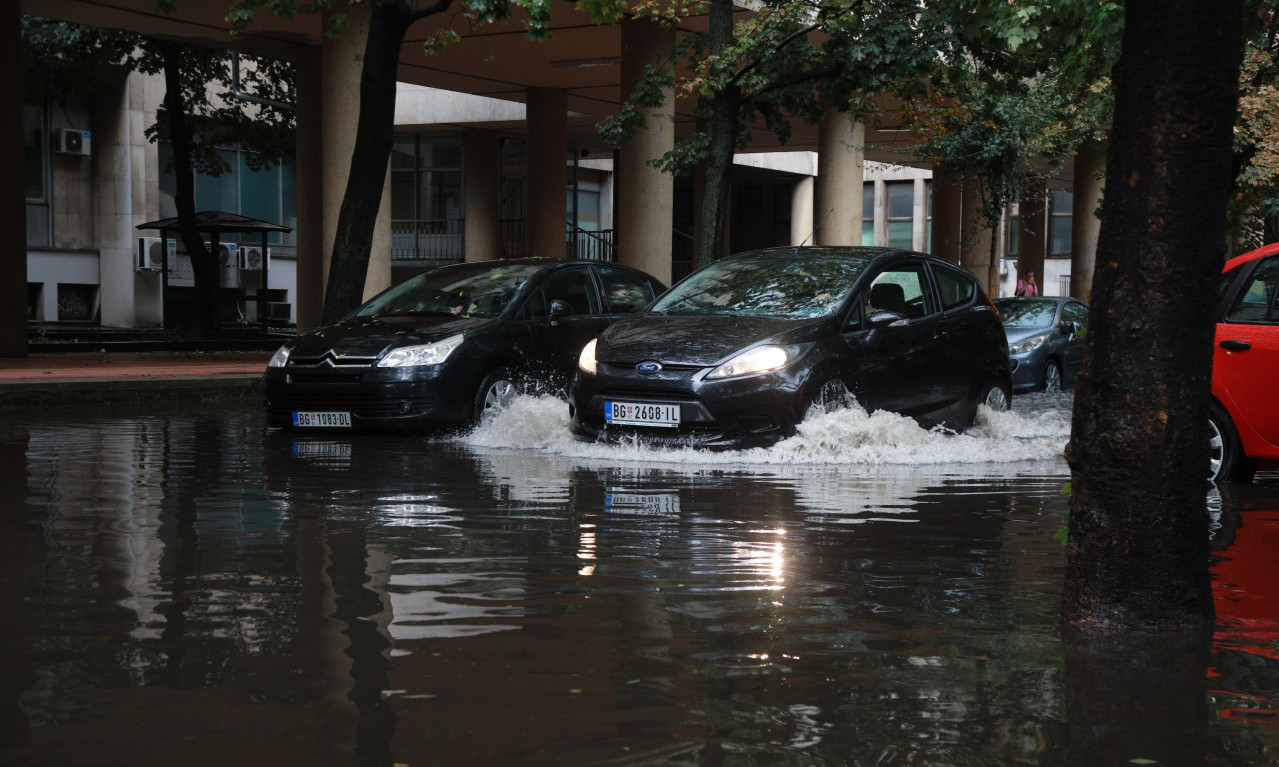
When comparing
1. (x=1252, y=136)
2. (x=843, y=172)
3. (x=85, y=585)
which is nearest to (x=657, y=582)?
(x=85, y=585)

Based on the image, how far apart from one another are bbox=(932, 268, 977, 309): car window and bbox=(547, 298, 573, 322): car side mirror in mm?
3022

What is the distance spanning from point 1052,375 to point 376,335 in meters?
10.7

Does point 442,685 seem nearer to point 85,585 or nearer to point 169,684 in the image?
point 169,684

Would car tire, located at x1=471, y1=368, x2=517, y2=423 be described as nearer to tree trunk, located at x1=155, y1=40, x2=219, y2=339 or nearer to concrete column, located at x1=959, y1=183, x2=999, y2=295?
tree trunk, located at x1=155, y1=40, x2=219, y2=339

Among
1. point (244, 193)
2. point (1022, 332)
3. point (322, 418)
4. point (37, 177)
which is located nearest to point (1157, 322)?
point (322, 418)

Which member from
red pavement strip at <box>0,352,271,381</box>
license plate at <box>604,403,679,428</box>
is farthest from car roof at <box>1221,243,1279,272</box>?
red pavement strip at <box>0,352,271,381</box>

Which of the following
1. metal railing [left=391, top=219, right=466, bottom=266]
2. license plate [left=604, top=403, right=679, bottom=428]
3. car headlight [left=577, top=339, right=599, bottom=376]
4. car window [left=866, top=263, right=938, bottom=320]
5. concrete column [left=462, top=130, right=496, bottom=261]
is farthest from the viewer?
metal railing [left=391, top=219, right=466, bottom=266]

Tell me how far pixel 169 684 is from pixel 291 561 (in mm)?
1959

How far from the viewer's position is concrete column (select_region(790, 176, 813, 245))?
54.3 meters

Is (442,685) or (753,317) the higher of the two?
(753,317)

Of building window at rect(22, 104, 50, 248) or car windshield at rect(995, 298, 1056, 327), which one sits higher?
building window at rect(22, 104, 50, 248)

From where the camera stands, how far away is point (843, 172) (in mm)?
28062

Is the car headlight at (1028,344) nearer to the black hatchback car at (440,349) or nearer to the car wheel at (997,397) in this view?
the car wheel at (997,397)

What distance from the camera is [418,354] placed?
1212 cm
